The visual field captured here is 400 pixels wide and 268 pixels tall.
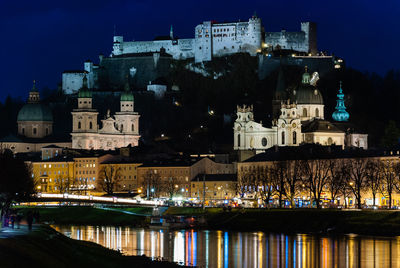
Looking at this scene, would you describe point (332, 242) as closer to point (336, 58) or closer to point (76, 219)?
point (76, 219)

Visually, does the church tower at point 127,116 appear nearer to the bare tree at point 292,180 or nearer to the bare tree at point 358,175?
the bare tree at point 292,180

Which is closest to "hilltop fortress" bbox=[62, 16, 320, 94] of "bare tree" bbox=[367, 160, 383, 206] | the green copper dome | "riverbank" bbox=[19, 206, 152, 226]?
the green copper dome

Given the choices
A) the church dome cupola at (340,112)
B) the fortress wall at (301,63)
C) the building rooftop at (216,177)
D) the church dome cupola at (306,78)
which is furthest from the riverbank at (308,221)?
the fortress wall at (301,63)

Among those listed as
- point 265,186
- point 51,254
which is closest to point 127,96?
point 265,186

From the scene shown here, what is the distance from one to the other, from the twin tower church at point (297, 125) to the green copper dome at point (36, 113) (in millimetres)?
35482

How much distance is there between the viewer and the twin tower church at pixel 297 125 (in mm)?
134000

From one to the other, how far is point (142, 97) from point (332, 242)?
9718 centimetres

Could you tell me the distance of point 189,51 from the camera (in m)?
170

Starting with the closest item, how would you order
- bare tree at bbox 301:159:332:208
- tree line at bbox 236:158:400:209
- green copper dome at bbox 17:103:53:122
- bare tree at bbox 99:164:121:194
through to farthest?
tree line at bbox 236:158:400:209 → bare tree at bbox 301:159:332:208 → bare tree at bbox 99:164:121:194 → green copper dome at bbox 17:103:53:122

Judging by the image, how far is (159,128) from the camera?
6471 inches

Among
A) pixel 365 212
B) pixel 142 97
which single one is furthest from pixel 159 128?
pixel 365 212

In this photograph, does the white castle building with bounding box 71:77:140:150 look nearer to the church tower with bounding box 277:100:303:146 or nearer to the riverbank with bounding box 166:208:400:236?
the church tower with bounding box 277:100:303:146

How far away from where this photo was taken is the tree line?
96562 millimetres

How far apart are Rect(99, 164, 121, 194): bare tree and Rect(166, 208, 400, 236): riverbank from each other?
3809 cm
